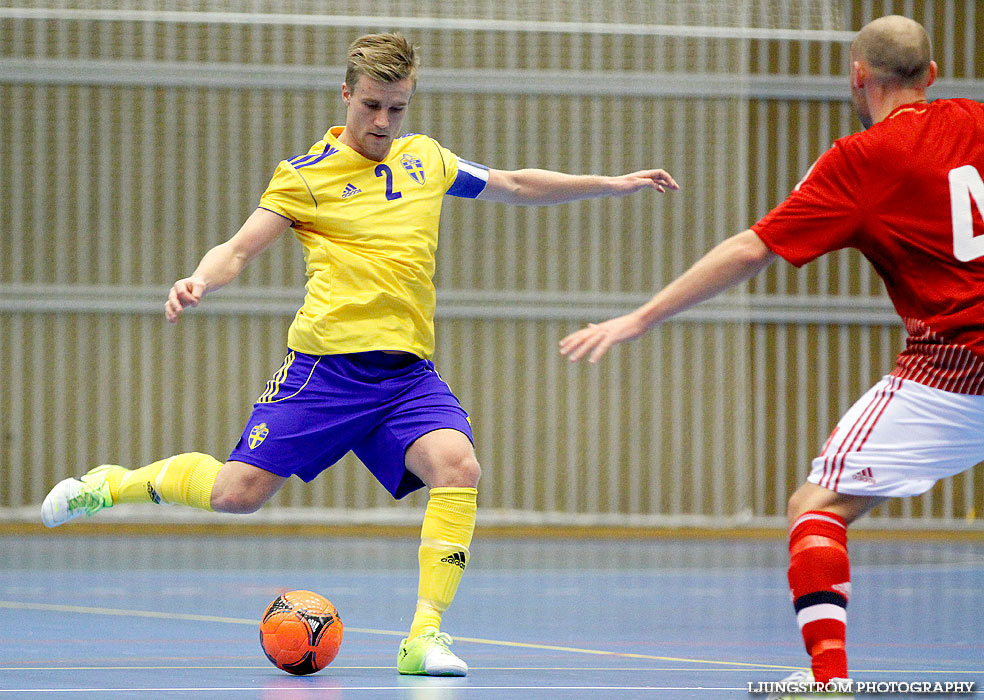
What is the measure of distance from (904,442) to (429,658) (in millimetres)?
1638

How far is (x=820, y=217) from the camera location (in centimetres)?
339

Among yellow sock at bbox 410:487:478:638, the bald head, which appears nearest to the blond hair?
→ yellow sock at bbox 410:487:478:638

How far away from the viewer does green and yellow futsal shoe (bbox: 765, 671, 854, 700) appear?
3.16 metres

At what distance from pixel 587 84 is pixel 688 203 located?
4.17ft

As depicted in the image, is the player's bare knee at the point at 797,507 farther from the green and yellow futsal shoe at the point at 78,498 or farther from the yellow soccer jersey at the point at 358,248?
the green and yellow futsal shoe at the point at 78,498

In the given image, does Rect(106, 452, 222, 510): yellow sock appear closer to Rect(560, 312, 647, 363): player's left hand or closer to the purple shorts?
the purple shorts

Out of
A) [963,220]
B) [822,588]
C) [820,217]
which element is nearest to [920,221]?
[963,220]

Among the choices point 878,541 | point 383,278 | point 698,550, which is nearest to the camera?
point 383,278

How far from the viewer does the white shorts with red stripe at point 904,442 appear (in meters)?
3.32

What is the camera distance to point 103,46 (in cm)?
1132

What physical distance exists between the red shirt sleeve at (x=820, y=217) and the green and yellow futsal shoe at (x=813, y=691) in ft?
3.17

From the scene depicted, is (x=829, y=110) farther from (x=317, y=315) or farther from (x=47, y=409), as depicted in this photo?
(x=317, y=315)

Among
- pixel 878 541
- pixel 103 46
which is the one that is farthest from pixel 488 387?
pixel 103 46

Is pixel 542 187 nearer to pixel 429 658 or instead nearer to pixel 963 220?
pixel 429 658
